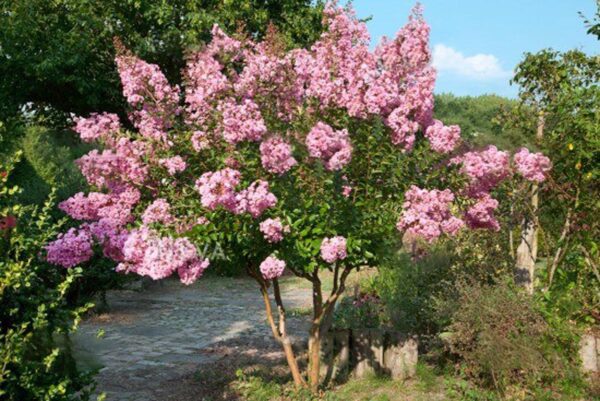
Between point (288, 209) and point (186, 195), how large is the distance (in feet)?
3.44

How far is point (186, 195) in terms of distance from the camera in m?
6.67

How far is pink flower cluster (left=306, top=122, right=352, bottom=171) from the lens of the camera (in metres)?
6.11

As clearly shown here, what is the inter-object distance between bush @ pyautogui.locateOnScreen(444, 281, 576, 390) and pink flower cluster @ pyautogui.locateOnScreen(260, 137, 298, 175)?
2987 millimetres

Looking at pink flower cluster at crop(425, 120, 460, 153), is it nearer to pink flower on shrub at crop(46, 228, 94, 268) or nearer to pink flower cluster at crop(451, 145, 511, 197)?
pink flower cluster at crop(451, 145, 511, 197)

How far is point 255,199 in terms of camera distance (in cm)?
584

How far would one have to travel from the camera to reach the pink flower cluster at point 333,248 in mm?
6117

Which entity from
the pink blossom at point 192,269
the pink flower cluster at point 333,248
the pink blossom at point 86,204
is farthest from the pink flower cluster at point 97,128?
the pink flower cluster at point 333,248

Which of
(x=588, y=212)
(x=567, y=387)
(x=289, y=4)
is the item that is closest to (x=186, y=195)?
(x=567, y=387)

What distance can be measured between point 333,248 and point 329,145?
92 cm

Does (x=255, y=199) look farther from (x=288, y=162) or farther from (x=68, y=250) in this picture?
(x=68, y=250)

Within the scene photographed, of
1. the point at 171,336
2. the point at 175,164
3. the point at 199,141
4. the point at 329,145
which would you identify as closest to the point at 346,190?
the point at 329,145

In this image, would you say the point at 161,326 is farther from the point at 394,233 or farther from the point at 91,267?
the point at 394,233

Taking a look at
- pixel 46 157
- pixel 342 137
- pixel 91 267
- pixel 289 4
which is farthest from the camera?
pixel 46 157

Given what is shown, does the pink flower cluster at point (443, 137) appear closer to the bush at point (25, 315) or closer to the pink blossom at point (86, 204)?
the pink blossom at point (86, 204)
